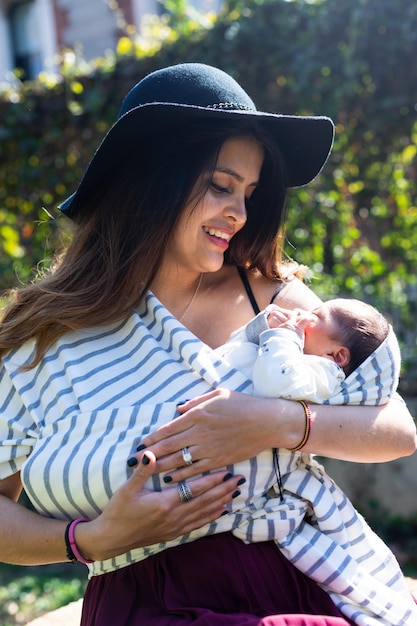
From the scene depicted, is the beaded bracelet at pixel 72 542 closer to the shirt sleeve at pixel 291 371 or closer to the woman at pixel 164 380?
the woman at pixel 164 380

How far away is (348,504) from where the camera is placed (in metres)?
2.13

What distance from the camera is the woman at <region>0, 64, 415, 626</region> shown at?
6.43ft

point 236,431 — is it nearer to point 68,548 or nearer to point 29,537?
point 68,548

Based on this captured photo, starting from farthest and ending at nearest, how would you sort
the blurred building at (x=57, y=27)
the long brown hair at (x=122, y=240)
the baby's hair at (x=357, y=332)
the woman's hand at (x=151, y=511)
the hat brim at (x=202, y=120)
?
the blurred building at (x=57, y=27) → the long brown hair at (x=122, y=240) → the hat brim at (x=202, y=120) → the baby's hair at (x=357, y=332) → the woman's hand at (x=151, y=511)

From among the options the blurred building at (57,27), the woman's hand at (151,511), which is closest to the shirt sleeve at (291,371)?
the woman's hand at (151,511)

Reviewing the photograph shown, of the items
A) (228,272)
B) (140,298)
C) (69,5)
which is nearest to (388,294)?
(228,272)

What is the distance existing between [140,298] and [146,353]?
27cm

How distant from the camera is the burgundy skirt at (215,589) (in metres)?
1.93

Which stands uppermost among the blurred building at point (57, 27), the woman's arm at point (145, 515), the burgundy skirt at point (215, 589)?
the blurred building at point (57, 27)

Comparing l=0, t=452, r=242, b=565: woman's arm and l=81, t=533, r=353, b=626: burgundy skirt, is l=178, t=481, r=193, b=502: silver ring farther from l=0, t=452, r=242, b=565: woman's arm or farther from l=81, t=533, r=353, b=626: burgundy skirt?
l=81, t=533, r=353, b=626: burgundy skirt

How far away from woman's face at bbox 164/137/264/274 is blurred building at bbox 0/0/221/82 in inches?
294

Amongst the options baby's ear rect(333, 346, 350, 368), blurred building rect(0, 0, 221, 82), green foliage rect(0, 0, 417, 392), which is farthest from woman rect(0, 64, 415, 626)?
blurred building rect(0, 0, 221, 82)

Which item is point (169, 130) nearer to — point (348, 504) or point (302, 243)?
point (348, 504)

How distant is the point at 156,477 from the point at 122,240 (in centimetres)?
82
